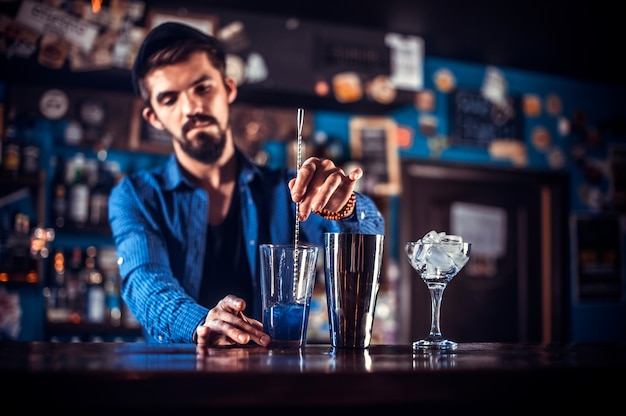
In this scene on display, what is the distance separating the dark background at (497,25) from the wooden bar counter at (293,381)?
313cm

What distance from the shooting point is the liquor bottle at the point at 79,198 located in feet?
12.3

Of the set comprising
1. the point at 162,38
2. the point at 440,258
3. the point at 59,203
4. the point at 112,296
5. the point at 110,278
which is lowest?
the point at 112,296

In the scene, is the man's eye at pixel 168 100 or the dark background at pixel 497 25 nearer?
the man's eye at pixel 168 100

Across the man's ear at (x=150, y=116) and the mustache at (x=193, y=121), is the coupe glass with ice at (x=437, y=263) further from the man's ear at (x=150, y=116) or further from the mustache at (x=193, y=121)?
the man's ear at (x=150, y=116)

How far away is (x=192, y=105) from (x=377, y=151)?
2.50 metres

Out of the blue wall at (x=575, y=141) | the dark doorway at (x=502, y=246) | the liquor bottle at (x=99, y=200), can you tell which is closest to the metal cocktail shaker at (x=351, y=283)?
the liquor bottle at (x=99, y=200)

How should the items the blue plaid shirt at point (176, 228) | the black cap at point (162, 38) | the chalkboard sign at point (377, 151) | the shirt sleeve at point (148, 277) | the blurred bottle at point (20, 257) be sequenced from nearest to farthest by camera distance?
1. the shirt sleeve at point (148, 277)
2. the blue plaid shirt at point (176, 228)
3. the black cap at point (162, 38)
4. the blurred bottle at point (20, 257)
5. the chalkboard sign at point (377, 151)

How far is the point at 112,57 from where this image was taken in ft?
11.9

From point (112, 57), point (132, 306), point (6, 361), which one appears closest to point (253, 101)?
point (112, 57)

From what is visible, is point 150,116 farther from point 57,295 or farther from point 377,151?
point 377,151

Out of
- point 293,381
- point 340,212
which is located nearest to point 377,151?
point 340,212

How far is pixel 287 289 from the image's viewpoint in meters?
1.22

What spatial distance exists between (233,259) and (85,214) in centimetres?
206

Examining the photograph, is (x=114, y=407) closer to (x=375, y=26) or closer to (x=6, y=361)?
(x=6, y=361)
